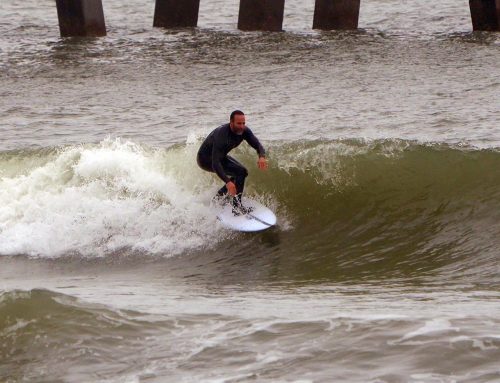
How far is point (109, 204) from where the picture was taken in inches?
529

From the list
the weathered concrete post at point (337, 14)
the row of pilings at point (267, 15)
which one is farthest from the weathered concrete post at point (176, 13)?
the weathered concrete post at point (337, 14)

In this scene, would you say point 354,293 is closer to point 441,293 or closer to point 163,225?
point 441,293

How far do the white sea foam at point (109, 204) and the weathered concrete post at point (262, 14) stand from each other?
8.92 m

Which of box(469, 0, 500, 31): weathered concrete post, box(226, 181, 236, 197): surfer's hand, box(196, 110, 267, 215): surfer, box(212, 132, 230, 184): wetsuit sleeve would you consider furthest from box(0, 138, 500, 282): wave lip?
box(469, 0, 500, 31): weathered concrete post

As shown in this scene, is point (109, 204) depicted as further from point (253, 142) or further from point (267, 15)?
point (267, 15)

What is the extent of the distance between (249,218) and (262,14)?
1125cm

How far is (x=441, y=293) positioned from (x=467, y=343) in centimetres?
234

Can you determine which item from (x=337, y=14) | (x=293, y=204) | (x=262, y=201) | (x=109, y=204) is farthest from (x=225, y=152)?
(x=337, y=14)

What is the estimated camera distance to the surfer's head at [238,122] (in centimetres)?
1159

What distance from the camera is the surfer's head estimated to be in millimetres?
11594

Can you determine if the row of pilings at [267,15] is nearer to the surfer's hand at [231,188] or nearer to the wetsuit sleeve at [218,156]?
the wetsuit sleeve at [218,156]

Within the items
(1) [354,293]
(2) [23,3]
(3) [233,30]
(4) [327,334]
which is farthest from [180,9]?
Result: (4) [327,334]

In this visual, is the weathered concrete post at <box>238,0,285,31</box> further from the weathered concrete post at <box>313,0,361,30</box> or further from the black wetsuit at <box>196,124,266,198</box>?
the black wetsuit at <box>196,124,266,198</box>

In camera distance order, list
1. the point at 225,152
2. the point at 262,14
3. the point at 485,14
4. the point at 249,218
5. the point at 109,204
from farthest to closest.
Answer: the point at 262,14 < the point at 485,14 < the point at 109,204 < the point at 249,218 < the point at 225,152
